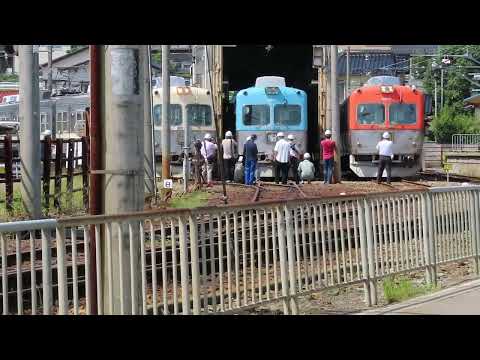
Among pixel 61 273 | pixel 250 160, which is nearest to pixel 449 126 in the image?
pixel 250 160

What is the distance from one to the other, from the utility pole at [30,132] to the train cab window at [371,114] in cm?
1467

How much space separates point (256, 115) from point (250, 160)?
401cm

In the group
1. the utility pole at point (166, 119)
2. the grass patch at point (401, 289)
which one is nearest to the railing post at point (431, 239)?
the grass patch at point (401, 289)

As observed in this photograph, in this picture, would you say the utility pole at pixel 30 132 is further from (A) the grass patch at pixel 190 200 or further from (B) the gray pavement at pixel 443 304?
(B) the gray pavement at pixel 443 304

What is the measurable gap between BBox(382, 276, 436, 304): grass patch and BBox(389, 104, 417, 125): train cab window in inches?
715

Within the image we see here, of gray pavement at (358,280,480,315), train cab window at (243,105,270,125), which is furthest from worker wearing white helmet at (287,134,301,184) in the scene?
gray pavement at (358,280,480,315)

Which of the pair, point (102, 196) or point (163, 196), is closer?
point (102, 196)

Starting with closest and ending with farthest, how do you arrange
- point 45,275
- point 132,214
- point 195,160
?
1. point 45,275
2. point 132,214
3. point 195,160

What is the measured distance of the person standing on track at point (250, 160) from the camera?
22.9m
